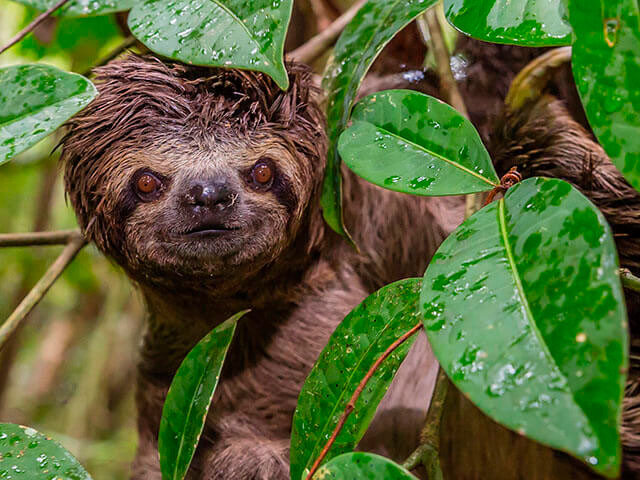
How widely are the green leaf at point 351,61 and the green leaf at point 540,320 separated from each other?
501mm

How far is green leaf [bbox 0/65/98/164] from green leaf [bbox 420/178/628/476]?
2.17 feet

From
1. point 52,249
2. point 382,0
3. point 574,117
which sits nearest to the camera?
point 382,0

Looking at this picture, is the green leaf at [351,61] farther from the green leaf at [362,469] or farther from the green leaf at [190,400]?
the green leaf at [362,469]

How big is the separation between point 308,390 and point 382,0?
85cm

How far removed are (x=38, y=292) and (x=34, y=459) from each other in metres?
0.59

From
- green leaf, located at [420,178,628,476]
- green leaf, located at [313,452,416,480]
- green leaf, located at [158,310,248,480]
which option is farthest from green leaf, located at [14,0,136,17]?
green leaf, located at [313,452,416,480]

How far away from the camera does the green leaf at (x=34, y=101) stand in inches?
45.4

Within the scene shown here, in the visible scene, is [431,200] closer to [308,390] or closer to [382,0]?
[382,0]

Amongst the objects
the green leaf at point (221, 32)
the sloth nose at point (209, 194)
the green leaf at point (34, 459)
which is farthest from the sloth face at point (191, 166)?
the green leaf at point (34, 459)

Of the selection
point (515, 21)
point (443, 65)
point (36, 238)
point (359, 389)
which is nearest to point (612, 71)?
point (515, 21)

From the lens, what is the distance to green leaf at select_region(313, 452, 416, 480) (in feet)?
2.90

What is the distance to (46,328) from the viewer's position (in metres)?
4.93

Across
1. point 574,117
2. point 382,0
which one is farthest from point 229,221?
point 574,117

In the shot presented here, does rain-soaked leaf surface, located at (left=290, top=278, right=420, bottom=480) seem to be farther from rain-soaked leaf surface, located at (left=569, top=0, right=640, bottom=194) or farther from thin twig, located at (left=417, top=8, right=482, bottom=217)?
thin twig, located at (left=417, top=8, right=482, bottom=217)
